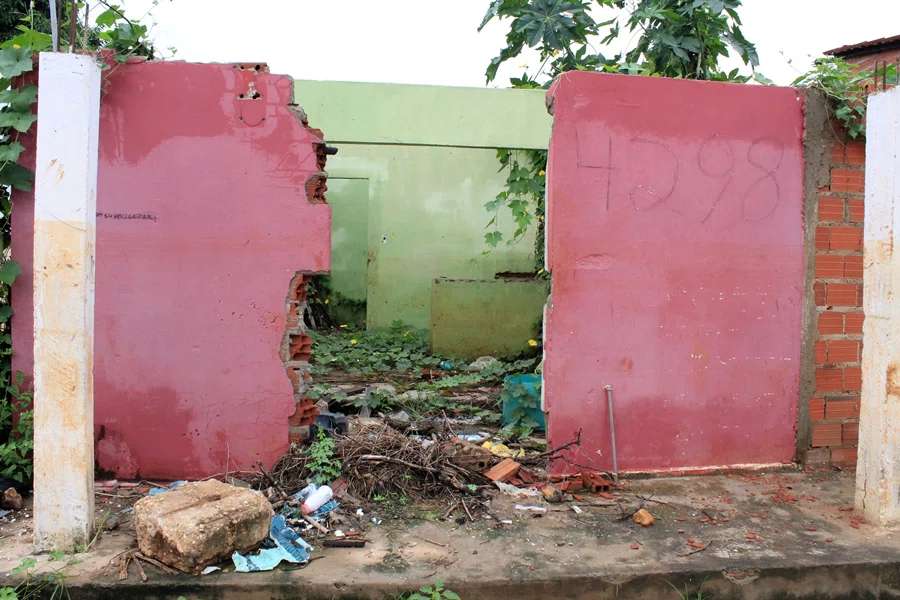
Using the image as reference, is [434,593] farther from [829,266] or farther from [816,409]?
[829,266]

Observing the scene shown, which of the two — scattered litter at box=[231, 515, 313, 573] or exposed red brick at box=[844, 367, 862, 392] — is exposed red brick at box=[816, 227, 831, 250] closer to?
exposed red brick at box=[844, 367, 862, 392]

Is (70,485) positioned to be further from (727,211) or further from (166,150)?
(727,211)

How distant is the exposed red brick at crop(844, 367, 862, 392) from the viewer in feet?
15.0

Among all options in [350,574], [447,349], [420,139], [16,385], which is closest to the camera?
[350,574]

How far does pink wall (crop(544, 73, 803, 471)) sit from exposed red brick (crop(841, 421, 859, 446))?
458 millimetres

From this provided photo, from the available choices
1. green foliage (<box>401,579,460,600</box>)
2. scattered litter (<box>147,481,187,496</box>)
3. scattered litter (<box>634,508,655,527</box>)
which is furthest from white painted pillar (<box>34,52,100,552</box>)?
scattered litter (<box>634,508,655,527</box>)

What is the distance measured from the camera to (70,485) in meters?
3.14

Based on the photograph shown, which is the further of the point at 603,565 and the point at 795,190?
the point at 795,190

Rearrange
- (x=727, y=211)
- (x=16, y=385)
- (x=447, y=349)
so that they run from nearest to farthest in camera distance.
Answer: (x=16, y=385) → (x=727, y=211) → (x=447, y=349)

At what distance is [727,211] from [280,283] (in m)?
3.06

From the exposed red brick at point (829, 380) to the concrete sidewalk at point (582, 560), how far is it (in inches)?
36.1

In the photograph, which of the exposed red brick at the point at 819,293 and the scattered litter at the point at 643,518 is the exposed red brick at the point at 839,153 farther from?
the scattered litter at the point at 643,518

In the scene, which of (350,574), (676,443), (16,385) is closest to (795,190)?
(676,443)

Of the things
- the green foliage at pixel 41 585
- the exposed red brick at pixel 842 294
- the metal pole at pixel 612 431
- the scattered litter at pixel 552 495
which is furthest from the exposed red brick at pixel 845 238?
the green foliage at pixel 41 585
